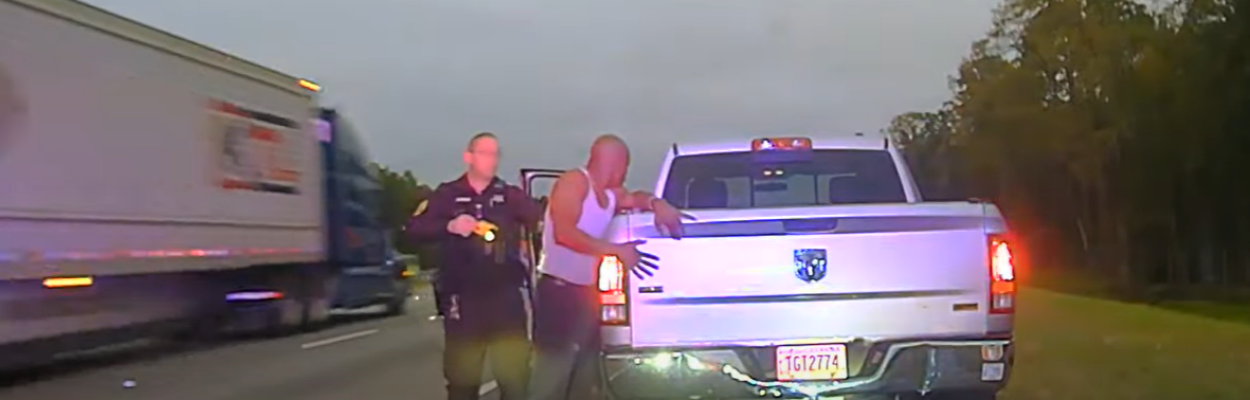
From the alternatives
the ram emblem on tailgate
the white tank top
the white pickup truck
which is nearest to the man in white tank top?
the white tank top

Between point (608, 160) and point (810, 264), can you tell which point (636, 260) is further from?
point (608, 160)

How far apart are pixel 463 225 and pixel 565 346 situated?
2.97 feet

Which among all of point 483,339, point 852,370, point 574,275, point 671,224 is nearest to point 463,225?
point 483,339

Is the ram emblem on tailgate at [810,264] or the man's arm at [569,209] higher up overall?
the man's arm at [569,209]

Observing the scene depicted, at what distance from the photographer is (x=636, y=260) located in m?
7.92

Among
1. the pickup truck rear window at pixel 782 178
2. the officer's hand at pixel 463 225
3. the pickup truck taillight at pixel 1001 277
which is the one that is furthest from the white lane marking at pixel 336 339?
the pickup truck taillight at pixel 1001 277

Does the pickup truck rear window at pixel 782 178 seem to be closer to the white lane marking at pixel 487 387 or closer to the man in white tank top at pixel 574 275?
the man in white tank top at pixel 574 275

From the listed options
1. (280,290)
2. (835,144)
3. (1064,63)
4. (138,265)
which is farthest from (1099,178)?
(835,144)

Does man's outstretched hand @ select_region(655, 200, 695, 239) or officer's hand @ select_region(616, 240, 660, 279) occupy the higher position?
man's outstretched hand @ select_region(655, 200, 695, 239)

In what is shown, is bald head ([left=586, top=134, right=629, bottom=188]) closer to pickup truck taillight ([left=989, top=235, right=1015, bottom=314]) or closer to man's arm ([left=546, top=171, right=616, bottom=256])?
man's arm ([left=546, top=171, right=616, bottom=256])

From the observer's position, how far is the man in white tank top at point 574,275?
28.0 ft

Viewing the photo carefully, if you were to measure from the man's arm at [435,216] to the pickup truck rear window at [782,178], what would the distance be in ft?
8.35

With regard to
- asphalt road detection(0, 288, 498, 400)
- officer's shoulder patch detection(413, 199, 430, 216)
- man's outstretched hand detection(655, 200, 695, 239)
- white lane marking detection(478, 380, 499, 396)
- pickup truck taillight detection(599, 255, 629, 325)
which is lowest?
asphalt road detection(0, 288, 498, 400)

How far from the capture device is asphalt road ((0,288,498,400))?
1455cm
